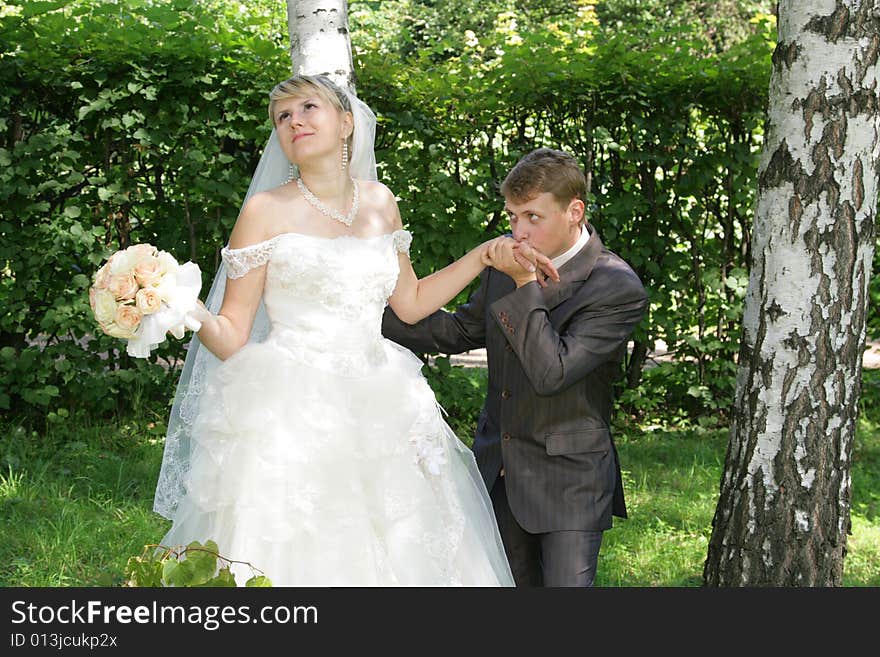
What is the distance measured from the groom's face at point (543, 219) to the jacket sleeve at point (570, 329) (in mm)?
176

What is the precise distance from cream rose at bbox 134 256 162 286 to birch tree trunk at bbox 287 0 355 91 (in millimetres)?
1864

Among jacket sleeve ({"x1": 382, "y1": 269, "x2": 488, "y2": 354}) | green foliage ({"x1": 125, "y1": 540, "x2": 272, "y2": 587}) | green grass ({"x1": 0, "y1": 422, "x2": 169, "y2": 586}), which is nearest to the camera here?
green foliage ({"x1": 125, "y1": 540, "x2": 272, "y2": 587})

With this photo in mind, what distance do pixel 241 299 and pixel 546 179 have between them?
96cm

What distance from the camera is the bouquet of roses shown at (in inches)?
99.1

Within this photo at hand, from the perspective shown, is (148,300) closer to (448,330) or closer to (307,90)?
(307,90)

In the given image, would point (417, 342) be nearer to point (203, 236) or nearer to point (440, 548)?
point (440, 548)

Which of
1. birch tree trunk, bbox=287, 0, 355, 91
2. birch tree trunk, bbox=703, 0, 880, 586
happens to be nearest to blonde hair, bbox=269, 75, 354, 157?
birch tree trunk, bbox=287, 0, 355, 91

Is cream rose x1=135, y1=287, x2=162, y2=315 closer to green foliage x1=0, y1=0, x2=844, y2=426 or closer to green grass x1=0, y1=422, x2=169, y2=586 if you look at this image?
green grass x1=0, y1=422, x2=169, y2=586

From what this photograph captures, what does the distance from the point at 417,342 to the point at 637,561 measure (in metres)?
1.82

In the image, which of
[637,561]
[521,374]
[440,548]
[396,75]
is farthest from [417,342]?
[396,75]

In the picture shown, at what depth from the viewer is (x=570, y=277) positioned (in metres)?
3.22

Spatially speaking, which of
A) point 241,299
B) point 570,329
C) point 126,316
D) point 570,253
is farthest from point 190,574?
point 570,253

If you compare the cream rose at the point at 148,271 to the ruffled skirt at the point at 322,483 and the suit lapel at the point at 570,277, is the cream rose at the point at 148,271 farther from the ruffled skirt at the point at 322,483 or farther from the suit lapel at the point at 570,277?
the suit lapel at the point at 570,277

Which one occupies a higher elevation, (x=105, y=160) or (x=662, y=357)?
(x=105, y=160)
